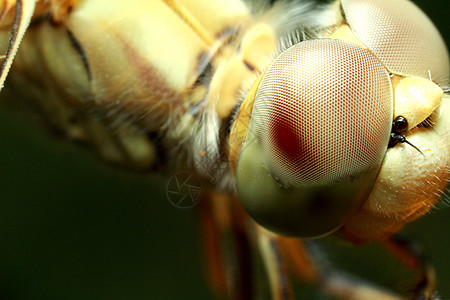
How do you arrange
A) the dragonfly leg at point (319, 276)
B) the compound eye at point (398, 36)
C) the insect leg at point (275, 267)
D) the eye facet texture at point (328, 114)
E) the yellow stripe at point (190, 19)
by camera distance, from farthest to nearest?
the dragonfly leg at point (319, 276) < the insect leg at point (275, 267) < the yellow stripe at point (190, 19) < the compound eye at point (398, 36) < the eye facet texture at point (328, 114)

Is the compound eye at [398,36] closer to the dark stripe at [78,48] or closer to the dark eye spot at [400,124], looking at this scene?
the dark eye spot at [400,124]

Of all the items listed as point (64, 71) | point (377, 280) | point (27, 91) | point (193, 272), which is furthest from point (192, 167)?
point (193, 272)

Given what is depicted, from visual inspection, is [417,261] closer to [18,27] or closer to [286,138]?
[286,138]

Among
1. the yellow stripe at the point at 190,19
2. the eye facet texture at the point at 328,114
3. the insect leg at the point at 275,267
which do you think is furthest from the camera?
the insect leg at the point at 275,267

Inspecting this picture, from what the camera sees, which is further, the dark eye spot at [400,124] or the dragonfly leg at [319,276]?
the dragonfly leg at [319,276]

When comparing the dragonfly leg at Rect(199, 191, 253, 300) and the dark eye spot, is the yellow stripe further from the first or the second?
the dragonfly leg at Rect(199, 191, 253, 300)

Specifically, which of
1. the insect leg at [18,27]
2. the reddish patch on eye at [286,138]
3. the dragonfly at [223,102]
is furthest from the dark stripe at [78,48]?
the reddish patch on eye at [286,138]

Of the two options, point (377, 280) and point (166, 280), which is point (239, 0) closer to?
point (377, 280)

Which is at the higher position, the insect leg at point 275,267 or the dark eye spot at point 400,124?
the dark eye spot at point 400,124
